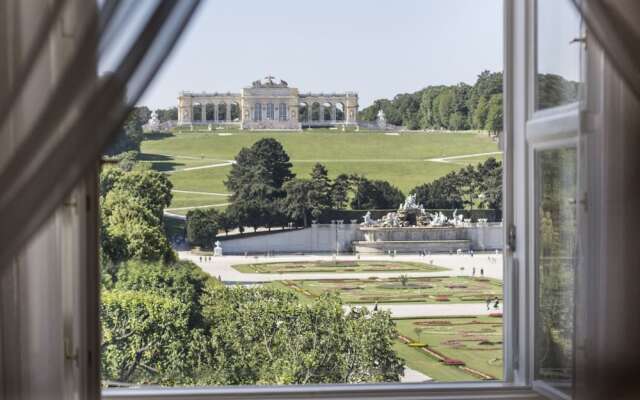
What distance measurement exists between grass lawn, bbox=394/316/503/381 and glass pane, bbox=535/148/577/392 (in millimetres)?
350

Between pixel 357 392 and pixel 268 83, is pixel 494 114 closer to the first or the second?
pixel 268 83

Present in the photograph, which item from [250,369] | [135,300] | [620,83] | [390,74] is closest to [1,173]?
[135,300]

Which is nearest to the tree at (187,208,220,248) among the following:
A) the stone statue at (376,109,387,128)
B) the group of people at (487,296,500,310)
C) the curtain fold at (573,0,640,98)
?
the stone statue at (376,109,387,128)

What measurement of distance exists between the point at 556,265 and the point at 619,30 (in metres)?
0.65

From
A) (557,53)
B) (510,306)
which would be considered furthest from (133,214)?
(557,53)

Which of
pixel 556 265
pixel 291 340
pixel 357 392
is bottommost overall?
pixel 357 392

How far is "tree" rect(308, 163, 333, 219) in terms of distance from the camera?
2.85 m

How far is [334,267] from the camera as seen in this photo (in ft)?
9.44

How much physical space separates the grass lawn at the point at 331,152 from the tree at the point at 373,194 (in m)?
0.02

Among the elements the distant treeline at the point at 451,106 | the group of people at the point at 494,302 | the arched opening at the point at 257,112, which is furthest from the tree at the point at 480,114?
the arched opening at the point at 257,112

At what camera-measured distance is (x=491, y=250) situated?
2.89m

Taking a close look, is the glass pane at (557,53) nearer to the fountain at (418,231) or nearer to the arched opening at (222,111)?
the fountain at (418,231)

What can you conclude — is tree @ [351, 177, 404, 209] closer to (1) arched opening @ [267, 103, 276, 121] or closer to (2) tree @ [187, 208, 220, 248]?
(1) arched opening @ [267, 103, 276, 121]

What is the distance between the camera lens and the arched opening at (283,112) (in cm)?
279
